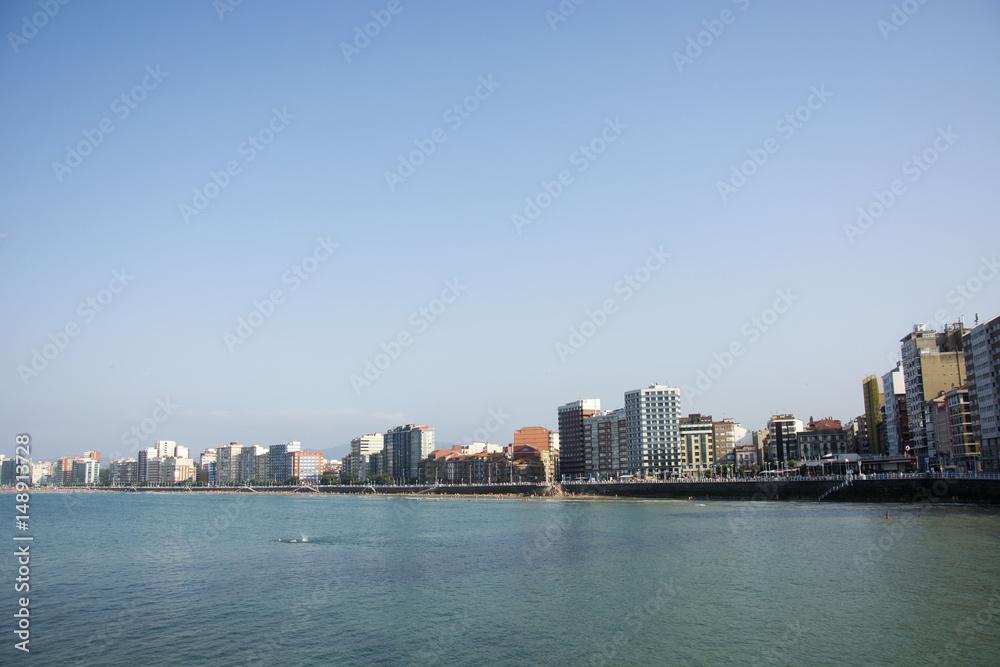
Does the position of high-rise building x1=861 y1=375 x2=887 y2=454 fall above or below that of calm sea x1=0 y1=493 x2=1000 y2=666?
above

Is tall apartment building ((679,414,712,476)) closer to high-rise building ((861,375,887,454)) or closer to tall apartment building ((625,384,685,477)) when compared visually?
tall apartment building ((625,384,685,477))

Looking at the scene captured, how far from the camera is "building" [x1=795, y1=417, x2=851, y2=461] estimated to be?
6762 inches

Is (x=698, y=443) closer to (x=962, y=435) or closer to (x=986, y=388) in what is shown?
(x=962, y=435)

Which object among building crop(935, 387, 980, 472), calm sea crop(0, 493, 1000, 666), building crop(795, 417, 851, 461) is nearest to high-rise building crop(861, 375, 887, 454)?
building crop(795, 417, 851, 461)

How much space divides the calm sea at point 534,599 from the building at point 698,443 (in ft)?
387

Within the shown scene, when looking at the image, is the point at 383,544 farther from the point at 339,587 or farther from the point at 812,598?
the point at 812,598

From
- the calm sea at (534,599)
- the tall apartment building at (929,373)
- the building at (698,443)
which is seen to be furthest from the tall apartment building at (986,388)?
the building at (698,443)

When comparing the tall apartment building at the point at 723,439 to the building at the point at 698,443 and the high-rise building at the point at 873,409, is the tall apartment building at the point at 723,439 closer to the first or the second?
the building at the point at 698,443

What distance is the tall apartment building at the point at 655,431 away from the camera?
172875mm

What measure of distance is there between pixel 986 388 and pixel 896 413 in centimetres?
4959

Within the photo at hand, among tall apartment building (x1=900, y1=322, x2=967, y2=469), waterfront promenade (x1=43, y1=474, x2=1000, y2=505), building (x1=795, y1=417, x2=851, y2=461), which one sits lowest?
waterfront promenade (x1=43, y1=474, x2=1000, y2=505)

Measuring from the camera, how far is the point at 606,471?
610ft

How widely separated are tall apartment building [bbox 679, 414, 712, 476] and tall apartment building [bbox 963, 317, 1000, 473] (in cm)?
8508

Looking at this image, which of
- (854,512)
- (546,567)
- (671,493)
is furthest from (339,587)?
(671,493)
